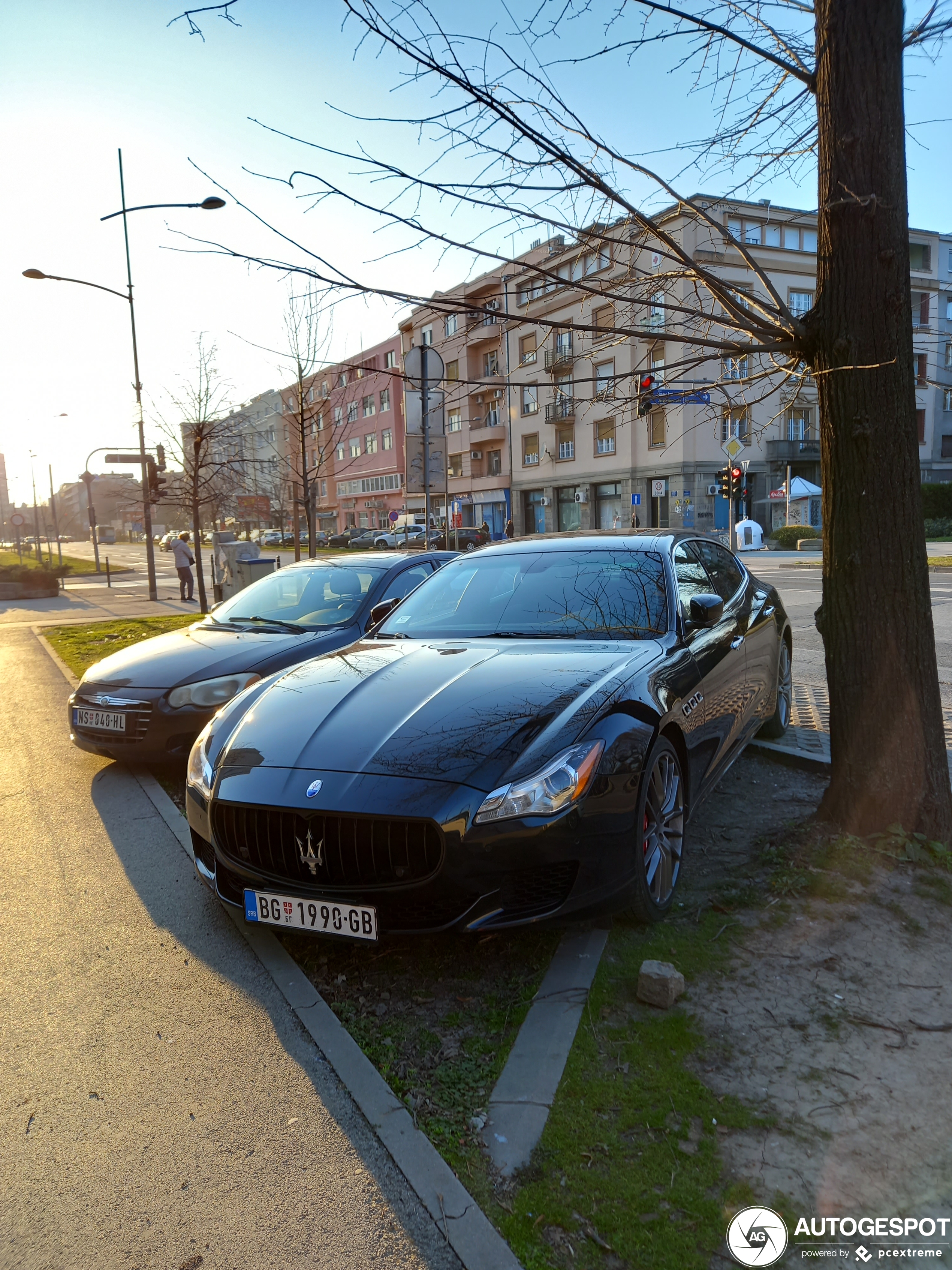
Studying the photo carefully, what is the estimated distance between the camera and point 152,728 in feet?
19.3

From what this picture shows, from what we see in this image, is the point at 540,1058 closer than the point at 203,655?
Yes

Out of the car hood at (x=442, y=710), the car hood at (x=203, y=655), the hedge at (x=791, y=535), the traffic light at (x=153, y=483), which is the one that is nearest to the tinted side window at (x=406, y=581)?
the car hood at (x=203, y=655)

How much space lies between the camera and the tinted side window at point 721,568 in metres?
5.39

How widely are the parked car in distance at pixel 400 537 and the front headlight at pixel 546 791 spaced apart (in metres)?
47.8

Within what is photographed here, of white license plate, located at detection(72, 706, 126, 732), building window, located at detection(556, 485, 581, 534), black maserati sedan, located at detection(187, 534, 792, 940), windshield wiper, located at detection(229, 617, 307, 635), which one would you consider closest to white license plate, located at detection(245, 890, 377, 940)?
black maserati sedan, located at detection(187, 534, 792, 940)

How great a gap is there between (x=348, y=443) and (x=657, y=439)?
134 feet

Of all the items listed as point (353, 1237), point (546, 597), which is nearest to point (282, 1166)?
point (353, 1237)

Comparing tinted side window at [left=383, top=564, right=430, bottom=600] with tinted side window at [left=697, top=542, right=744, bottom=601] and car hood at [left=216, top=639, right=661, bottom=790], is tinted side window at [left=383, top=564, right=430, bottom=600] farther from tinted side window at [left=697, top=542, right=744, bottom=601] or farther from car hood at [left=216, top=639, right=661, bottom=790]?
car hood at [left=216, top=639, right=661, bottom=790]

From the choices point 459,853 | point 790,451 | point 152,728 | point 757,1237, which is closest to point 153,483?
point 152,728

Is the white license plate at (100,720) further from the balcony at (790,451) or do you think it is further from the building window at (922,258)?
the building window at (922,258)

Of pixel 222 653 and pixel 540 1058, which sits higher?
pixel 222 653

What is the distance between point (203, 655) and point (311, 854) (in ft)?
11.5

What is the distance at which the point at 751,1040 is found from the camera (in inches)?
109

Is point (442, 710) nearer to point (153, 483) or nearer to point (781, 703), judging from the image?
Answer: point (781, 703)
